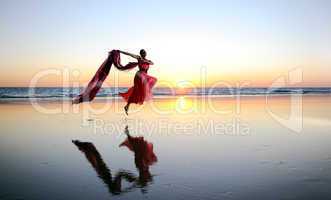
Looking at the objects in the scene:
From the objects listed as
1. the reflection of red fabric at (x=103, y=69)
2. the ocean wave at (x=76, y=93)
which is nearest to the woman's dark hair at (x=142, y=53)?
the reflection of red fabric at (x=103, y=69)

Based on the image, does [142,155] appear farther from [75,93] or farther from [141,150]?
[75,93]

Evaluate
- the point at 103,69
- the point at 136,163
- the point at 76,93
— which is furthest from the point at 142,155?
the point at 76,93

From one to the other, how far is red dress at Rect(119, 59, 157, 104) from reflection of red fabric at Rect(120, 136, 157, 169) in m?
4.93

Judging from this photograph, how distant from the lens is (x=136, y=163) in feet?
23.6

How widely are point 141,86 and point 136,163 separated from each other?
27.1 feet

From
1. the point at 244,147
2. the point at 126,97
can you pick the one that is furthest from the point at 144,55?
the point at 244,147

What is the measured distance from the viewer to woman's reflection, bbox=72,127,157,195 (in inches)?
221

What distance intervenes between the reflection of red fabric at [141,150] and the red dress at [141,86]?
16.2 ft

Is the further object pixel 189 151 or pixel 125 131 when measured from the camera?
pixel 125 131

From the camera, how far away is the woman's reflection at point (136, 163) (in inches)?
221

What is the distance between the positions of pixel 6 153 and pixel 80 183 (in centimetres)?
342

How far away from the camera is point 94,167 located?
6789 millimetres

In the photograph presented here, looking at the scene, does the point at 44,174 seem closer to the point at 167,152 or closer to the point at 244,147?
the point at 167,152

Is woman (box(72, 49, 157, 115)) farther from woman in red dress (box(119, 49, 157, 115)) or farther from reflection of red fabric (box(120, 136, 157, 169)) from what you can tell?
reflection of red fabric (box(120, 136, 157, 169))
